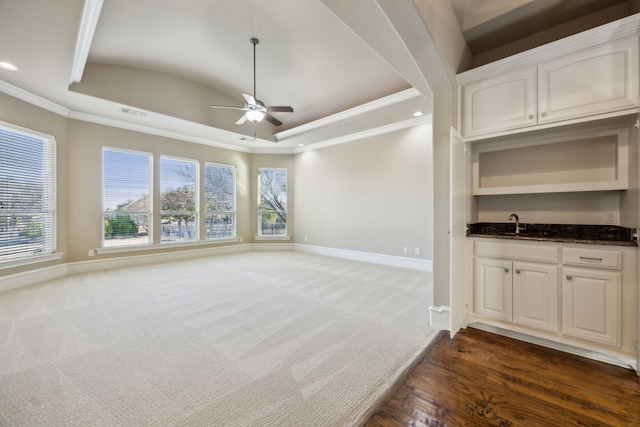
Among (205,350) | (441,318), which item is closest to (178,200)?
(205,350)

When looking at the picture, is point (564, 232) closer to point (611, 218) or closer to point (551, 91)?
point (611, 218)

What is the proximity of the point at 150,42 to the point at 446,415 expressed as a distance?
5505 millimetres

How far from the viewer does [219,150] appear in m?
6.73

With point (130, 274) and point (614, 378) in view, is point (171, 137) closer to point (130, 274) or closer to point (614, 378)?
point (130, 274)

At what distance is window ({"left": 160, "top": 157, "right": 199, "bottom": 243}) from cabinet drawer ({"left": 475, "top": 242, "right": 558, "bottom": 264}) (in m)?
6.01

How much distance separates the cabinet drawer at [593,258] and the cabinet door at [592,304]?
6cm

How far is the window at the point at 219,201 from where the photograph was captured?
21.6 ft

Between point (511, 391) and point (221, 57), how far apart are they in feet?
17.7

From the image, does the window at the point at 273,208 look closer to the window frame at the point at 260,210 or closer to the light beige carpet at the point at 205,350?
the window frame at the point at 260,210

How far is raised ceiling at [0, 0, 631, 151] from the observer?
240cm

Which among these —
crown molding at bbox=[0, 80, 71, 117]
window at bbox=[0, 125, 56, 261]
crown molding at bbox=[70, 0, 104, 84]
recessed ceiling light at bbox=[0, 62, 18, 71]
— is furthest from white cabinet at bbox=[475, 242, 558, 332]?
crown molding at bbox=[0, 80, 71, 117]

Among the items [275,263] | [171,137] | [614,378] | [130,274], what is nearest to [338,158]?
[275,263]

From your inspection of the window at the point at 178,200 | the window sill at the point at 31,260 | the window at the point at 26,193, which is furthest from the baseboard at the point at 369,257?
the window at the point at 26,193

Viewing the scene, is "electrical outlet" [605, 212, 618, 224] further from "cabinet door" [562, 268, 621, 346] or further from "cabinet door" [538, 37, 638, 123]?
"cabinet door" [538, 37, 638, 123]
